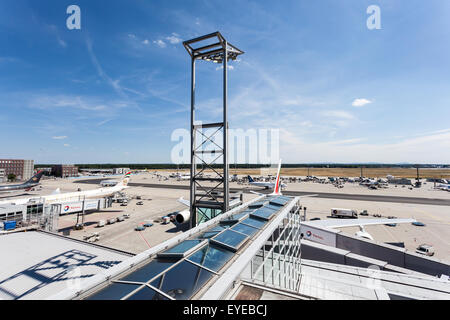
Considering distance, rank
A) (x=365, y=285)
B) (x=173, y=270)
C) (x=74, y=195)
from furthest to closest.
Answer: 1. (x=74, y=195)
2. (x=365, y=285)
3. (x=173, y=270)

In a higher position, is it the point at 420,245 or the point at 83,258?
the point at 83,258

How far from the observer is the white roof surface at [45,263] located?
39.1 feet

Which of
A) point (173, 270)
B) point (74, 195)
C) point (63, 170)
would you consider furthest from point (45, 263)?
point (63, 170)

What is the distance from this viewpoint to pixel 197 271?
19.0 feet

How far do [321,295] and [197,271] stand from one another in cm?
1097

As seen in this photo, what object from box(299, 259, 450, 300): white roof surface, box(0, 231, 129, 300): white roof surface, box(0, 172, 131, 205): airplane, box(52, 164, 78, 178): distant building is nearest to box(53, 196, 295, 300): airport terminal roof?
box(0, 231, 129, 300): white roof surface

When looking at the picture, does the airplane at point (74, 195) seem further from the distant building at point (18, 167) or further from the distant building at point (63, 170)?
the distant building at point (63, 170)

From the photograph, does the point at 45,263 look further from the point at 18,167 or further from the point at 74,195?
the point at 18,167

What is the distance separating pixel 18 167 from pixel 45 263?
202114 millimetres

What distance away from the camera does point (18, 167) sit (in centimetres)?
14950

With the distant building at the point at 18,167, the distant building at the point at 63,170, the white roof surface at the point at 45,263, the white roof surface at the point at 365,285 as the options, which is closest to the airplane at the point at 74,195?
the white roof surface at the point at 45,263
